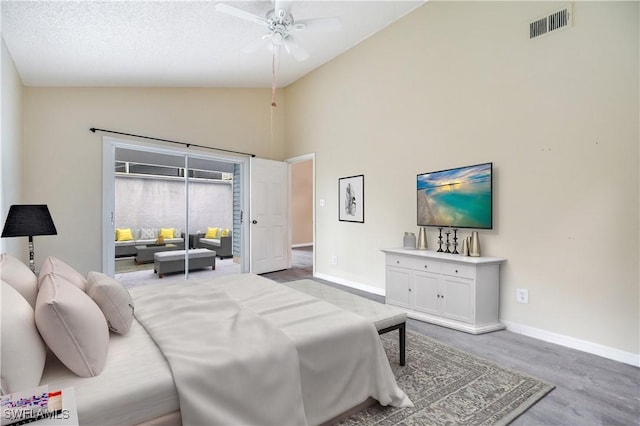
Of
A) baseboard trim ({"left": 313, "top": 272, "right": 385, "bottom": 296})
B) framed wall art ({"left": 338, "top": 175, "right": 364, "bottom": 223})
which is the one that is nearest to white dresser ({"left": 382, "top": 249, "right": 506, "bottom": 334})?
baseboard trim ({"left": 313, "top": 272, "right": 385, "bottom": 296})

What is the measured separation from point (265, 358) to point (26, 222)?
2.43 meters

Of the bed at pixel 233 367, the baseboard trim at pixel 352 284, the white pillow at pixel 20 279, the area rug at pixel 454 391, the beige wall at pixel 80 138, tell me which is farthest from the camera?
the baseboard trim at pixel 352 284

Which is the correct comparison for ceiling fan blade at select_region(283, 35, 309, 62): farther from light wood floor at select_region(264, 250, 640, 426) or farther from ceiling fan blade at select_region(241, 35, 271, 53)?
light wood floor at select_region(264, 250, 640, 426)

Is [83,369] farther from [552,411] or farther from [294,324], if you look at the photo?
[552,411]

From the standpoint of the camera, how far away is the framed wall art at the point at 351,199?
467 cm

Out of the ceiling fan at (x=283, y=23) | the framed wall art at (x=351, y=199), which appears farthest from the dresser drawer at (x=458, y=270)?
the ceiling fan at (x=283, y=23)

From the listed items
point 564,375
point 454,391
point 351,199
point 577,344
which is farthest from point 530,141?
point 351,199

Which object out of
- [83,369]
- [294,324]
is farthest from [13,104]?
[294,324]

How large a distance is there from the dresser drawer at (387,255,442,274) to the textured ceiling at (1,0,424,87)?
2986mm

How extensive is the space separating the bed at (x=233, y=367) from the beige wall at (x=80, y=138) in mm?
2662

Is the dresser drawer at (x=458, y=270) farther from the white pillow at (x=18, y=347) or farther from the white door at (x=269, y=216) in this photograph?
the white door at (x=269, y=216)

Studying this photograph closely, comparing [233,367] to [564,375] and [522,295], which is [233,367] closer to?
[564,375]

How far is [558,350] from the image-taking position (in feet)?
8.54

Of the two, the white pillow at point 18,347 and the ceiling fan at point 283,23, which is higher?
the ceiling fan at point 283,23
